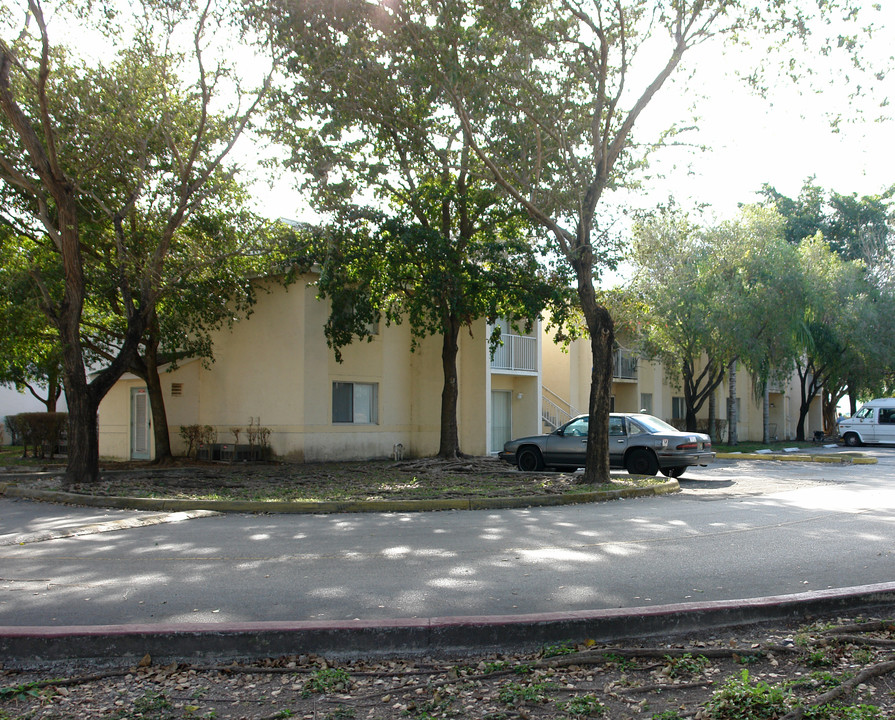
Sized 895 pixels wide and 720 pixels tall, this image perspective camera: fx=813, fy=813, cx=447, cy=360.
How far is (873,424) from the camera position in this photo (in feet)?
116

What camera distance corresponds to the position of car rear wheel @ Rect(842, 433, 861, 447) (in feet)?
119

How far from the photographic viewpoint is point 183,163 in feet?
57.0

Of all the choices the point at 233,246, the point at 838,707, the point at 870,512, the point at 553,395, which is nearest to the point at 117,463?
the point at 233,246

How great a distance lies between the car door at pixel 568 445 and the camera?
19.6 m

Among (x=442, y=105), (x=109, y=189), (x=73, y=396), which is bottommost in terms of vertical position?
(x=73, y=396)

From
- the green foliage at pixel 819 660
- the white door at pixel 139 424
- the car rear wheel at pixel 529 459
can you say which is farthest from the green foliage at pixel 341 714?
the white door at pixel 139 424

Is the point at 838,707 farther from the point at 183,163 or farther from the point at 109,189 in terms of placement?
the point at 109,189

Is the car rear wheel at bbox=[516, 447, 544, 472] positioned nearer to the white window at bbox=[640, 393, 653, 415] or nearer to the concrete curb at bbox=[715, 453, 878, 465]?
the concrete curb at bbox=[715, 453, 878, 465]

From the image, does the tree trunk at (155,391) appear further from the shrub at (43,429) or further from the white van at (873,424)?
the white van at (873,424)

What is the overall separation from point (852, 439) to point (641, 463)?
22299 millimetres

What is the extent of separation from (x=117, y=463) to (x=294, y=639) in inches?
797

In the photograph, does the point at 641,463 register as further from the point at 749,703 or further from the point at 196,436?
the point at 749,703

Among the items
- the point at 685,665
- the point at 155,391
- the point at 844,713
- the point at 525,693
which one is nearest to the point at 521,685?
the point at 525,693

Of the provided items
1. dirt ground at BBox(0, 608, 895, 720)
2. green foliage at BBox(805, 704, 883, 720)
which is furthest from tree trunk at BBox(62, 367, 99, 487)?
green foliage at BBox(805, 704, 883, 720)
